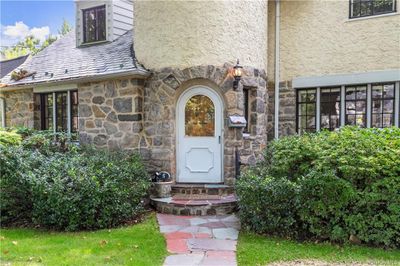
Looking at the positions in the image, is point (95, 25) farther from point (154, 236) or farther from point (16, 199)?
point (154, 236)

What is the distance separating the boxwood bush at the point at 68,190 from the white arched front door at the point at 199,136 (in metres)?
1.31

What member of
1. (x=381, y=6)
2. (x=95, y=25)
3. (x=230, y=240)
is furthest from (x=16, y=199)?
(x=381, y=6)

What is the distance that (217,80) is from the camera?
7.35 m

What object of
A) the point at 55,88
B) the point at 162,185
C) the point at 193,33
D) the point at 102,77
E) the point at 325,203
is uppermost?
the point at 193,33

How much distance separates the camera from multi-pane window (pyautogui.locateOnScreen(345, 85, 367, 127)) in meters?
8.46

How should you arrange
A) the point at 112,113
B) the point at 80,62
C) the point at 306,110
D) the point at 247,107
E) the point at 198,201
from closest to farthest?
the point at 198,201 → the point at 112,113 → the point at 247,107 → the point at 80,62 → the point at 306,110

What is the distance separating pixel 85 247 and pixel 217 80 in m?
4.33

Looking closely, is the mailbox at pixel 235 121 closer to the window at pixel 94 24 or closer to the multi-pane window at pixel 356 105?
the multi-pane window at pixel 356 105

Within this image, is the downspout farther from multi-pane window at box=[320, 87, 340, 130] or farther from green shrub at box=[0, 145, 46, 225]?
green shrub at box=[0, 145, 46, 225]

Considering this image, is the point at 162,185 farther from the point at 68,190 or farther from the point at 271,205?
the point at 271,205

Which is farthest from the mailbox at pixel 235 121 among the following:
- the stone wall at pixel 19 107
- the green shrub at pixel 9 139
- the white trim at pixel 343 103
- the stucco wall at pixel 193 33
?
the stone wall at pixel 19 107

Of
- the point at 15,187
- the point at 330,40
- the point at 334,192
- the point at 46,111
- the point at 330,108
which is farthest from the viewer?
the point at 46,111

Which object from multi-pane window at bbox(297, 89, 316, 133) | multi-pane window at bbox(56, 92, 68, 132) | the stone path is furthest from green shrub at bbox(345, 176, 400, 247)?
multi-pane window at bbox(56, 92, 68, 132)

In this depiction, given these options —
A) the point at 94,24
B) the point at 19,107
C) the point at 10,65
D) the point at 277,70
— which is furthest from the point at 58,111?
the point at 277,70
